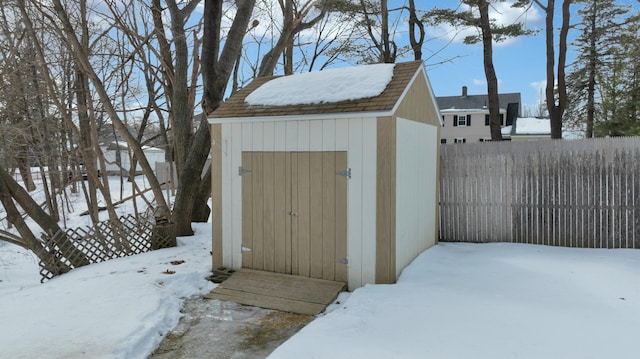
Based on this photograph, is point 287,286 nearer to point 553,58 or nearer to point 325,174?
point 325,174

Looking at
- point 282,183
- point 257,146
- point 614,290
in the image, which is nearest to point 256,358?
point 282,183

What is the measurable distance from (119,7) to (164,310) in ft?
27.8

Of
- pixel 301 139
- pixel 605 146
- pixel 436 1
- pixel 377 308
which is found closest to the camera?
pixel 377 308

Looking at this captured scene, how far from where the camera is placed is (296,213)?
5.29 metres

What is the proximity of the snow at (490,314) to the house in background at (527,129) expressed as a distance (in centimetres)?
2206

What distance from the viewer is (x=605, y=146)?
655 cm

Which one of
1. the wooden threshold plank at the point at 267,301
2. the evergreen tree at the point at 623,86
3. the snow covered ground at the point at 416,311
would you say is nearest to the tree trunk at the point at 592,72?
the evergreen tree at the point at 623,86

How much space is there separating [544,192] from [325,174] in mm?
4149

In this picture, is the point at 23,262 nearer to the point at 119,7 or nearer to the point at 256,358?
the point at 119,7

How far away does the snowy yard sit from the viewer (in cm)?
336

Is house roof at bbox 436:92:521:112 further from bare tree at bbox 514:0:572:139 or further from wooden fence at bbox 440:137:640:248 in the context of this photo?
wooden fence at bbox 440:137:640:248

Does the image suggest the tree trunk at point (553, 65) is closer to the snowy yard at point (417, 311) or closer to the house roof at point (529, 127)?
the snowy yard at point (417, 311)

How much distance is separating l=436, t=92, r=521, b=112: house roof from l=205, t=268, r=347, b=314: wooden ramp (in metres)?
26.4

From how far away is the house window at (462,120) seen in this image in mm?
28938
